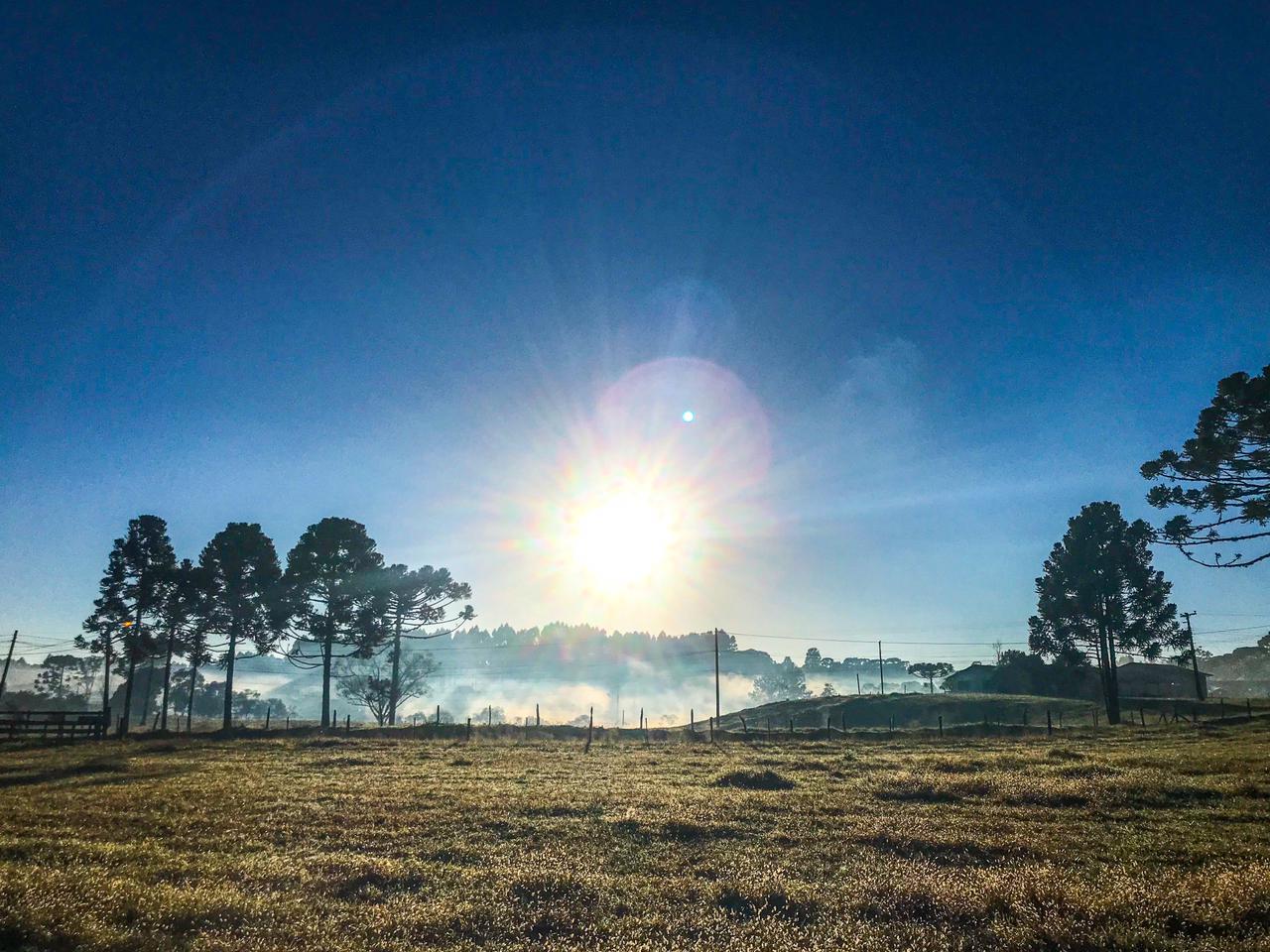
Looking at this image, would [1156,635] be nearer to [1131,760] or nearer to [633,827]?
[1131,760]

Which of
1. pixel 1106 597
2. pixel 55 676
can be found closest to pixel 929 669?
pixel 1106 597

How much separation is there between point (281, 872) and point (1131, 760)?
28117 millimetres

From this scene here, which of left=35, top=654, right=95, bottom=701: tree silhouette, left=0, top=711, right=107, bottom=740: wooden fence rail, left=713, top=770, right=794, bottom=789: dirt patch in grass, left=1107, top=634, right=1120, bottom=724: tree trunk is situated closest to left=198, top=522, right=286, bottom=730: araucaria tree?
left=0, top=711, right=107, bottom=740: wooden fence rail

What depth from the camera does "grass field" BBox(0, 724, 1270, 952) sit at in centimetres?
894

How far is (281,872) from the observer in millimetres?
11656

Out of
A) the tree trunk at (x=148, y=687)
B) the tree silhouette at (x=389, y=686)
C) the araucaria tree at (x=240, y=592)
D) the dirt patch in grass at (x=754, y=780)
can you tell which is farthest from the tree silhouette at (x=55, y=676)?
the dirt patch in grass at (x=754, y=780)

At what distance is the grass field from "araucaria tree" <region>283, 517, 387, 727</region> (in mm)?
41025

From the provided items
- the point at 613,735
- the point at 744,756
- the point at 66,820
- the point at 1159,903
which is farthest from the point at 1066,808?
the point at 613,735

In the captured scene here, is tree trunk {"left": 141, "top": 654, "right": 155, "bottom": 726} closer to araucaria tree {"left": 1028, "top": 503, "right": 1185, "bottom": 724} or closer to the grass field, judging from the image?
the grass field

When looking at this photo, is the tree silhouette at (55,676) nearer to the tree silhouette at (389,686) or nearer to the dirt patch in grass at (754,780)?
the tree silhouette at (389,686)

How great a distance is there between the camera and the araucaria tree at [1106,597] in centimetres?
6275

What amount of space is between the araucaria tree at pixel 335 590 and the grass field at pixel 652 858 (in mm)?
41025

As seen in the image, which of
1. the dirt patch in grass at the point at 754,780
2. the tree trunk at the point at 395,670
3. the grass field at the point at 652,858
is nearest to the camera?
the grass field at the point at 652,858

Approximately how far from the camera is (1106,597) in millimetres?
63781
